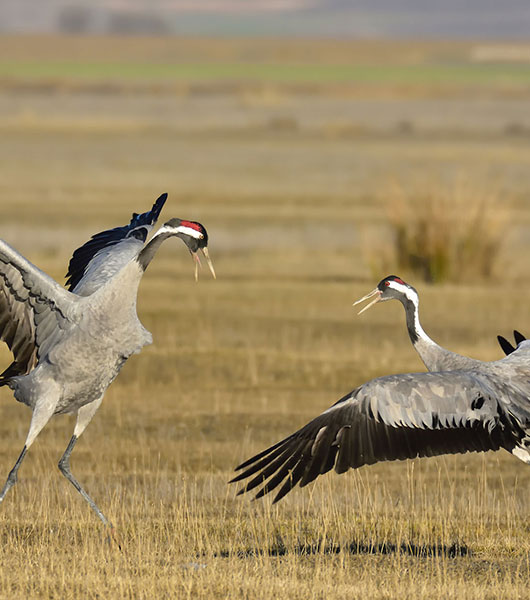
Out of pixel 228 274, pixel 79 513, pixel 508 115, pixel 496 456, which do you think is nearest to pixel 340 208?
pixel 228 274

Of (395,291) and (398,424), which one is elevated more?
(395,291)

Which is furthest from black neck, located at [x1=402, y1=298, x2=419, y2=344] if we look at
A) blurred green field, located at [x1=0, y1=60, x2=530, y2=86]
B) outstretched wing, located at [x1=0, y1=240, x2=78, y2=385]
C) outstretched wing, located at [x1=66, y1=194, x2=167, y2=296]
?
blurred green field, located at [x1=0, y1=60, x2=530, y2=86]

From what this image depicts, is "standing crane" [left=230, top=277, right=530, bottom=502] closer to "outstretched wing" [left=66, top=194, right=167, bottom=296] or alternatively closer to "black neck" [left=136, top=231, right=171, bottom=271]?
"black neck" [left=136, top=231, right=171, bottom=271]

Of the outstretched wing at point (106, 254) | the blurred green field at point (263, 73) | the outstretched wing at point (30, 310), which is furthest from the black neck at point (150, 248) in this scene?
the blurred green field at point (263, 73)

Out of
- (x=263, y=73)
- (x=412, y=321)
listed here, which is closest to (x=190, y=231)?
(x=412, y=321)

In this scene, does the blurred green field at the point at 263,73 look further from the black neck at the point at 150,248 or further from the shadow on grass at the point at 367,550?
the shadow on grass at the point at 367,550

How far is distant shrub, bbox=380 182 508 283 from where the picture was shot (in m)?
20.8

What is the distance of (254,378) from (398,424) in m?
6.73

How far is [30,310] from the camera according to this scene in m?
9.07

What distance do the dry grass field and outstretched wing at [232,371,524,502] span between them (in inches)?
22.0

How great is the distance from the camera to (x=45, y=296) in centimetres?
888

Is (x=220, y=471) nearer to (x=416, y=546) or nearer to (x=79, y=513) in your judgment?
(x=79, y=513)

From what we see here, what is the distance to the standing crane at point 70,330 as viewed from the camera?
871cm

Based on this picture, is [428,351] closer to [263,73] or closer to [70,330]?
[70,330]
